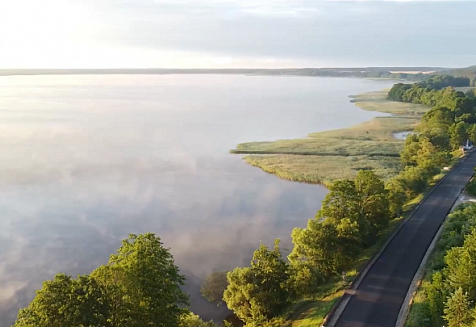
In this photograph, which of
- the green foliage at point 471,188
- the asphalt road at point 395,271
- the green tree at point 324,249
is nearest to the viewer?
the asphalt road at point 395,271

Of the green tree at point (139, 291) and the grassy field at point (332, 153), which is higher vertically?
the green tree at point (139, 291)

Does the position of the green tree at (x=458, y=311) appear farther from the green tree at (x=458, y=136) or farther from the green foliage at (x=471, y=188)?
the green tree at (x=458, y=136)

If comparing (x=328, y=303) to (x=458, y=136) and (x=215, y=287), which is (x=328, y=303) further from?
(x=458, y=136)

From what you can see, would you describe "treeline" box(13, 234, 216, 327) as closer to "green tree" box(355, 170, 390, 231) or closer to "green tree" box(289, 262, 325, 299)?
"green tree" box(289, 262, 325, 299)

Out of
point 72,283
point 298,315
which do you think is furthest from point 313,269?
point 72,283

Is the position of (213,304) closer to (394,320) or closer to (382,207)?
(394,320)

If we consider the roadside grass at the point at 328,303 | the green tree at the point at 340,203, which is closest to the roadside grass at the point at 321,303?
the roadside grass at the point at 328,303

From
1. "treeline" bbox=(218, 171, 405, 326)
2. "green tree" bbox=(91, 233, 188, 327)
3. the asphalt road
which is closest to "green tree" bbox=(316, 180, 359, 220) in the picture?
"treeline" bbox=(218, 171, 405, 326)

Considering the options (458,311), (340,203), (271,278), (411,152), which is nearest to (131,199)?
(340,203)
